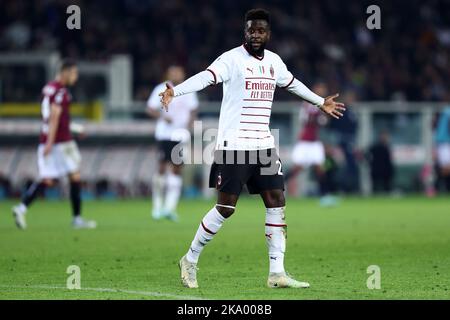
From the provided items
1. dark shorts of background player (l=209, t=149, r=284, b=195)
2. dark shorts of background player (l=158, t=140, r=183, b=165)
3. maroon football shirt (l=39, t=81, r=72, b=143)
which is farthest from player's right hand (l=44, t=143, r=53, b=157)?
dark shorts of background player (l=209, t=149, r=284, b=195)

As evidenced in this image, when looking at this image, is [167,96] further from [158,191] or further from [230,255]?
[158,191]

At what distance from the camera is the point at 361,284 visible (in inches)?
405

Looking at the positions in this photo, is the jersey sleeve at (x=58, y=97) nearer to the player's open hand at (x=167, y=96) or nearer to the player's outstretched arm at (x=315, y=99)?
the player's outstretched arm at (x=315, y=99)

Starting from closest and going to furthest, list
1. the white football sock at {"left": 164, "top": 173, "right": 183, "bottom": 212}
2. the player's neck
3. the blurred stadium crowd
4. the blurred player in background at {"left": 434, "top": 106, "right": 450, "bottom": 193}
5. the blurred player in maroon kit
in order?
the player's neck
the white football sock at {"left": 164, "top": 173, "right": 183, "bottom": 212}
the blurred player in maroon kit
the blurred player in background at {"left": 434, "top": 106, "right": 450, "bottom": 193}
the blurred stadium crowd

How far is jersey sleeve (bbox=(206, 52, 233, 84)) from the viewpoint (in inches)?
402

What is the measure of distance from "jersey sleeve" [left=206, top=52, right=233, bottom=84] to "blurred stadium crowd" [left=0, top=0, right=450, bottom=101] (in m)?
19.3

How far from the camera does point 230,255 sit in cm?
1339

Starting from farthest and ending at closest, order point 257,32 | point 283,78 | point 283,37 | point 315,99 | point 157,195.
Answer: point 283,37
point 157,195
point 315,99
point 283,78
point 257,32

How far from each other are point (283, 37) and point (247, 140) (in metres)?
23.4

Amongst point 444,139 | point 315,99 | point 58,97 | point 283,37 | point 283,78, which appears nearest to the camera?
point 283,78

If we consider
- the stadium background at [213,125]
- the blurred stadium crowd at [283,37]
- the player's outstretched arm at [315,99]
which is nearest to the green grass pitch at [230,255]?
the stadium background at [213,125]

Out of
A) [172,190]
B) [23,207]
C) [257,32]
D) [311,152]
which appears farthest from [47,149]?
[311,152]

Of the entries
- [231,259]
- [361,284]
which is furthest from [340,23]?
[361,284]

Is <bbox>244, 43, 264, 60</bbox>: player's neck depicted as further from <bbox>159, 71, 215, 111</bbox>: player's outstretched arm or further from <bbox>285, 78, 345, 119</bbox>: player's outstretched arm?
<bbox>285, 78, 345, 119</bbox>: player's outstretched arm
